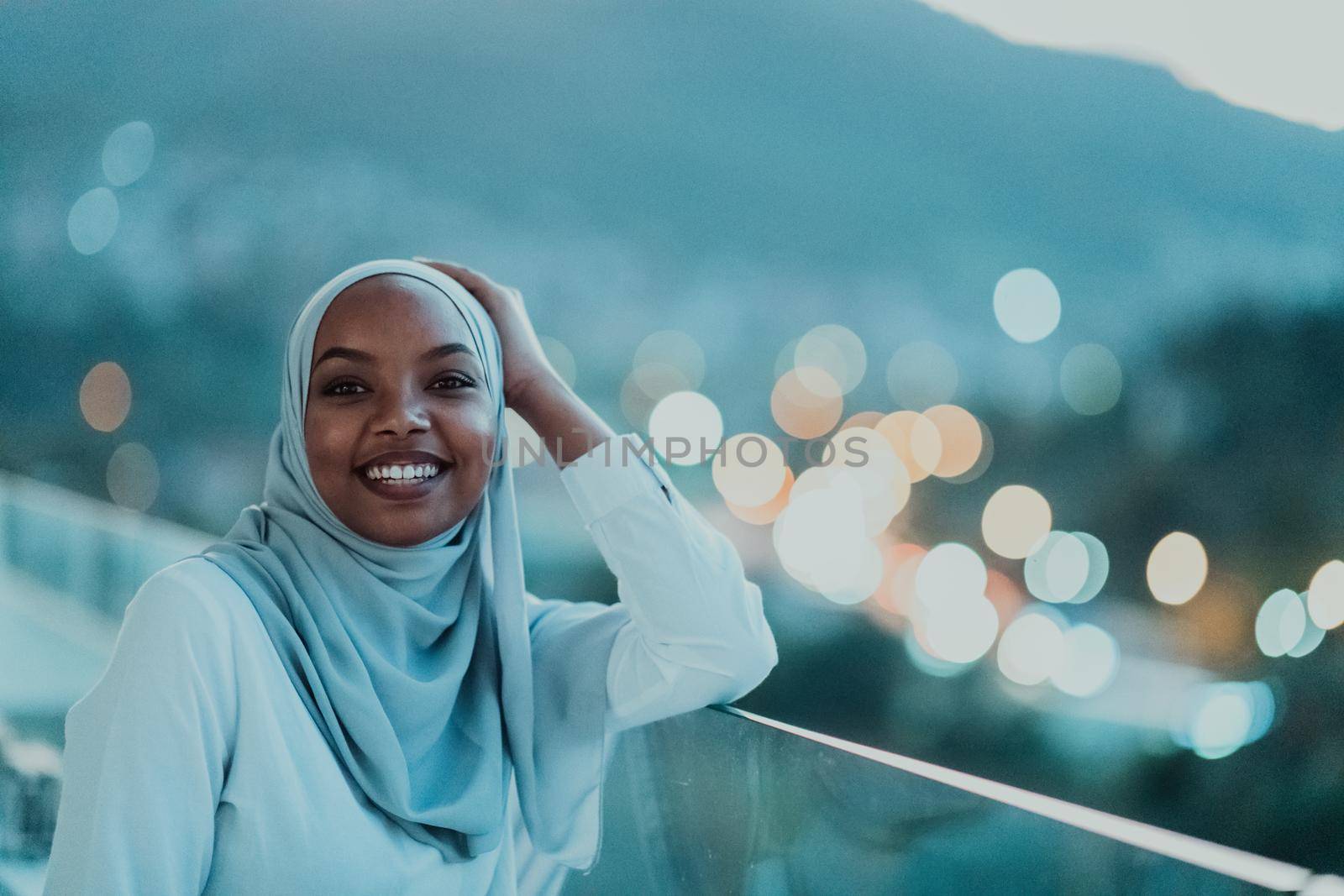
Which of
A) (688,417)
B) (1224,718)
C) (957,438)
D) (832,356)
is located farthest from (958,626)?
(688,417)

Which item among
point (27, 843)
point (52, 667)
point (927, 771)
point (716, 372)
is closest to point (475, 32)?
point (716, 372)

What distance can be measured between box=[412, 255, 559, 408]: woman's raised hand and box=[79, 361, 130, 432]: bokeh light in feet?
6.73

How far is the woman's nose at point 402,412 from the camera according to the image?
34.7 inches

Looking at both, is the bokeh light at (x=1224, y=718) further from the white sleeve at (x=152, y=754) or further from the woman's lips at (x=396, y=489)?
the white sleeve at (x=152, y=754)

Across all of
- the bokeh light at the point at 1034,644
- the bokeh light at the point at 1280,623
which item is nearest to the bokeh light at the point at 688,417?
the bokeh light at the point at 1034,644

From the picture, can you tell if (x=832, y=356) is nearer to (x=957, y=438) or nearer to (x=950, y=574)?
(x=957, y=438)

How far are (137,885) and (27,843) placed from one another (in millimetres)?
1754

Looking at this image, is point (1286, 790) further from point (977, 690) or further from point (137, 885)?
point (137, 885)

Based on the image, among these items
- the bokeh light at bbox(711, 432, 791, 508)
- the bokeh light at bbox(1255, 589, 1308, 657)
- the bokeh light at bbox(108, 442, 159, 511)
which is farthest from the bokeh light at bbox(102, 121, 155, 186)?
the bokeh light at bbox(1255, 589, 1308, 657)

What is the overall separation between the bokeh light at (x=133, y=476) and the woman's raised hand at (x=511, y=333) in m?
2.30

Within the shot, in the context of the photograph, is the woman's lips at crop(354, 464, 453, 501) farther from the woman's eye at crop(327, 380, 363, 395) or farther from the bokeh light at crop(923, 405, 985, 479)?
the bokeh light at crop(923, 405, 985, 479)

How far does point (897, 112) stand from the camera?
309 centimetres

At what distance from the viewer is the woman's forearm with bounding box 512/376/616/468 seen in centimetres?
98

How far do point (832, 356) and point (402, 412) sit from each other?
2.66 metres
